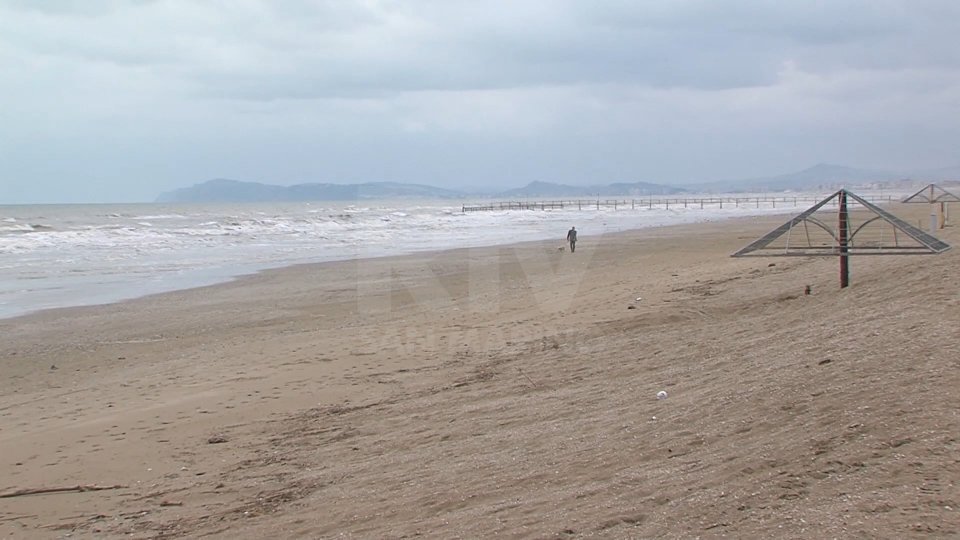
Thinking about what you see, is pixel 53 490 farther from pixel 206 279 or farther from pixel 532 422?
pixel 206 279

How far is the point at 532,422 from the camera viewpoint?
5504 mm

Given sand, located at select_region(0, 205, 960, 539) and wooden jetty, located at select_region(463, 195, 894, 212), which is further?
wooden jetty, located at select_region(463, 195, 894, 212)

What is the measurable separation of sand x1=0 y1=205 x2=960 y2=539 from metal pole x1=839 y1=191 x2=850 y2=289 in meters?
0.25

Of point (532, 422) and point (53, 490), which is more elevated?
point (532, 422)

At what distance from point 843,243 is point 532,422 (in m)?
5.07

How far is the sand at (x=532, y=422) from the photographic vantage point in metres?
3.71

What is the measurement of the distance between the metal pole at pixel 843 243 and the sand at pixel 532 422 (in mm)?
252

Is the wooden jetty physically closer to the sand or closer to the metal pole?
the metal pole

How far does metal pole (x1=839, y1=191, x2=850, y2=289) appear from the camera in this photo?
8.53 m

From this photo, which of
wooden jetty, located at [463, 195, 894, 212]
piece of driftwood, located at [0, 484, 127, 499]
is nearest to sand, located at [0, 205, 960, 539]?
piece of driftwood, located at [0, 484, 127, 499]

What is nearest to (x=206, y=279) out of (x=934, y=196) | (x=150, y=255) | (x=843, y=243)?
(x=150, y=255)

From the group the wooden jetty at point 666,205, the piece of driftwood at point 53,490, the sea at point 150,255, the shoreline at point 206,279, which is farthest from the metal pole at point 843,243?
the wooden jetty at point 666,205

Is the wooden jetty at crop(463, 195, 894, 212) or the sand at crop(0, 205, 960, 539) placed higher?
the wooden jetty at crop(463, 195, 894, 212)

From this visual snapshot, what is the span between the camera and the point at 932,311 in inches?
230
